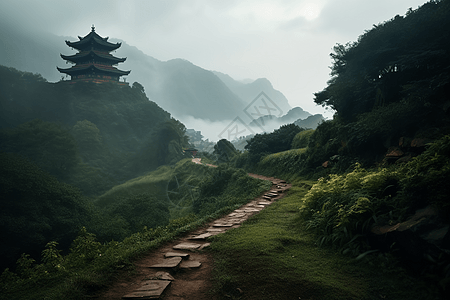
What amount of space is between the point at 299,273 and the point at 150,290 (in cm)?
197

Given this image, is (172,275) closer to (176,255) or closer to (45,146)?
(176,255)

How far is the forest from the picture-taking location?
345 cm

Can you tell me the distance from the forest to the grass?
0.22m

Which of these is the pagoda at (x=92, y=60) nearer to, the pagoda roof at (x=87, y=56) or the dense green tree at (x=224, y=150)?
the pagoda roof at (x=87, y=56)

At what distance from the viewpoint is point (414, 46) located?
28.1 feet

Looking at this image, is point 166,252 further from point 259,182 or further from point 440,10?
point 440,10

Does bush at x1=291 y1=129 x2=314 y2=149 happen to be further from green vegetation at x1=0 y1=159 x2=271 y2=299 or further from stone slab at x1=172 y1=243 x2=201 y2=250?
stone slab at x1=172 y1=243 x2=201 y2=250

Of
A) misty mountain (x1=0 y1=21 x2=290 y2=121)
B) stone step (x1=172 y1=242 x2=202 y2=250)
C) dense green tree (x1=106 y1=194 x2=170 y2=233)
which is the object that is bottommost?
dense green tree (x1=106 y1=194 x2=170 y2=233)

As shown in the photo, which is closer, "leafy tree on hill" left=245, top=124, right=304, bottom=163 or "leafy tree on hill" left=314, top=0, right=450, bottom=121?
"leafy tree on hill" left=314, top=0, right=450, bottom=121

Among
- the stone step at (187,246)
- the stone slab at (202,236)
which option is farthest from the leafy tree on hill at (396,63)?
the stone step at (187,246)

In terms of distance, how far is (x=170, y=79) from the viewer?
560 ft

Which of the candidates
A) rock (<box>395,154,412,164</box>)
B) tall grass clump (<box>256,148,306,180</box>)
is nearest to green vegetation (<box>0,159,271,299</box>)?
tall grass clump (<box>256,148,306,180</box>)

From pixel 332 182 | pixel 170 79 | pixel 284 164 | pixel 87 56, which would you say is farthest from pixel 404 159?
pixel 170 79

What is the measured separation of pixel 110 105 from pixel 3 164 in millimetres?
32328
